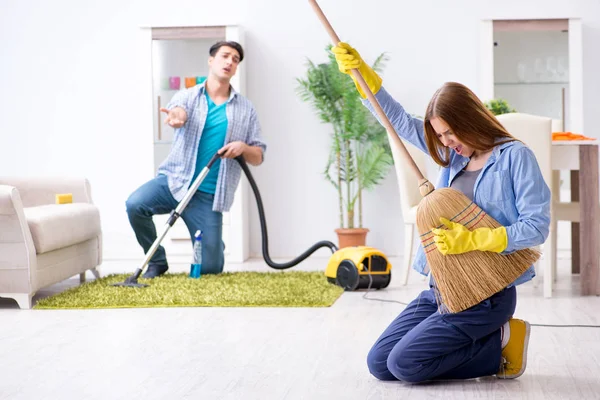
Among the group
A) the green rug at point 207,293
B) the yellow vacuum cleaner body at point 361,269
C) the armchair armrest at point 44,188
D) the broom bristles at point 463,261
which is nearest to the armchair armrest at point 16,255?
the green rug at point 207,293

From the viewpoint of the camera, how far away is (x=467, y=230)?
94.9 inches

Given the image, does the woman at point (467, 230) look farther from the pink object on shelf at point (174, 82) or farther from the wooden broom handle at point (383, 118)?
the pink object on shelf at point (174, 82)

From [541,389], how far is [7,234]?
2.67 m

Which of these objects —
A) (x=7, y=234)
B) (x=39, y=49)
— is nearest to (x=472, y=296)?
(x=7, y=234)

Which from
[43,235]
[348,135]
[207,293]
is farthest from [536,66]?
[43,235]

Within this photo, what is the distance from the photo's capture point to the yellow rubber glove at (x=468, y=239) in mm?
2381

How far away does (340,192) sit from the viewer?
6332 millimetres

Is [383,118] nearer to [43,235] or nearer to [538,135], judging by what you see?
[538,135]

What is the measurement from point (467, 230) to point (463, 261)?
0.31ft

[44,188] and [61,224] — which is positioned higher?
[44,188]

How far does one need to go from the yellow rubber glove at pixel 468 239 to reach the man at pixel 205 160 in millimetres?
2703

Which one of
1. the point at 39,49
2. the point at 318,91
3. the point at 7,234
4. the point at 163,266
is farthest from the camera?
the point at 39,49

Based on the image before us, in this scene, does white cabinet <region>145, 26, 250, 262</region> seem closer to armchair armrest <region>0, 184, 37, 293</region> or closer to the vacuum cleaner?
the vacuum cleaner

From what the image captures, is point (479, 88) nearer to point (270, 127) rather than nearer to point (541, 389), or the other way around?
point (270, 127)
